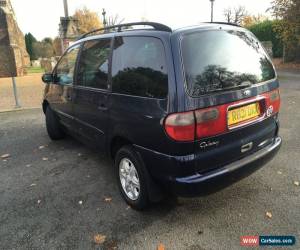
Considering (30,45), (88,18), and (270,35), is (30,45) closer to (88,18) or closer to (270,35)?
(88,18)

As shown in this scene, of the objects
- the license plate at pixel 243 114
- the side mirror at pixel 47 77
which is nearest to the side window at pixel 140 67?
the license plate at pixel 243 114

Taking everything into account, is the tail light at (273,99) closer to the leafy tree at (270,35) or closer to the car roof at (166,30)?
the car roof at (166,30)

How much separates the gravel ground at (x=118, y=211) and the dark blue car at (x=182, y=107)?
1.09ft

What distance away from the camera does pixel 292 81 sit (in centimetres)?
1148

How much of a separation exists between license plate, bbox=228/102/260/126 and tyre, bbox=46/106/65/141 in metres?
3.61

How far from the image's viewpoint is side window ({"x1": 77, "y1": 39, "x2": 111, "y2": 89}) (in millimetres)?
3234

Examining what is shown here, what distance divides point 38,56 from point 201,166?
45.9 metres

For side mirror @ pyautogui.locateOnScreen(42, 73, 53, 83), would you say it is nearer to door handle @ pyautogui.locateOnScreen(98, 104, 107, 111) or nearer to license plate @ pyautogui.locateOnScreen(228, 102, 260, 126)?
door handle @ pyautogui.locateOnScreen(98, 104, 107, 111)

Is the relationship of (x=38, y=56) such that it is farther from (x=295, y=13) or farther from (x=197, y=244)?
(x=197, y=244)

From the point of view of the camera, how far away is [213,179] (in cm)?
245

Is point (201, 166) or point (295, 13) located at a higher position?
point (295, 13)

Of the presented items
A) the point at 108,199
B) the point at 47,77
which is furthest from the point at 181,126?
the point at 47,77

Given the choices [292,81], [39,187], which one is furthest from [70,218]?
[292,81]

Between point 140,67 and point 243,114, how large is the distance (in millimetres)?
1080
